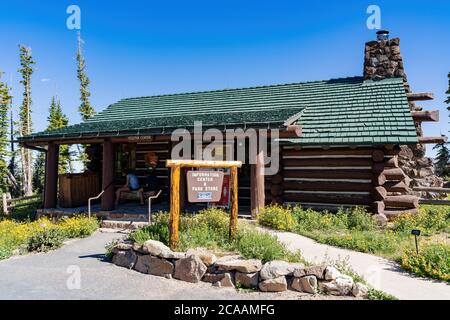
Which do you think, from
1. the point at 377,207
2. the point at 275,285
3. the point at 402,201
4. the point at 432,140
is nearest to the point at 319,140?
the point at 377,207

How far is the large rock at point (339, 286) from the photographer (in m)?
5.66

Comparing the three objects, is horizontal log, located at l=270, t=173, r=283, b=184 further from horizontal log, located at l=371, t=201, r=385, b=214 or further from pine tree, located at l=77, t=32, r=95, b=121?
pine tree, located at l=77, t=32, r=95, b=121

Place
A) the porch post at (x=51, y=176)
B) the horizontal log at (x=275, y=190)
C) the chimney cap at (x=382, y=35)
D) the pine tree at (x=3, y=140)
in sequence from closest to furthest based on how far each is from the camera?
the horizontal log at (x=275, y=190) → the porch post at (x=51, y=176) → the chimney cap at (x=382, y=35) → the pine tree at (x=3, y=140)

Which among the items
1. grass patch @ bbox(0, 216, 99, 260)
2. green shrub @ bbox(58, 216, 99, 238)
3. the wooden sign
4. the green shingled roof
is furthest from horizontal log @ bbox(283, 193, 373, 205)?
grass patch @ bbox(0, 216, 99, 260)

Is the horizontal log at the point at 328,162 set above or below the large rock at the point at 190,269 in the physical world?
above

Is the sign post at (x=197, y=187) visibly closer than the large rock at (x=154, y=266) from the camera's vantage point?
No

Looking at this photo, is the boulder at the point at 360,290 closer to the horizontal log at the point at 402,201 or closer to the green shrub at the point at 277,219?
the green shrub at the point at 277,219

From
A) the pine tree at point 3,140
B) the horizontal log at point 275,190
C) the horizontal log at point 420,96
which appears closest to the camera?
the horizontal log at point 275,190

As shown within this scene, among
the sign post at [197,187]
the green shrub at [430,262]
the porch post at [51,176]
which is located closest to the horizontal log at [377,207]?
the green shrub at [430,262]

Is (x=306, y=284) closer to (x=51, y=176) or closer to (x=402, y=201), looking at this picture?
(x=402, y=201)

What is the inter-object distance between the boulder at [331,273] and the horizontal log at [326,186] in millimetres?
5787

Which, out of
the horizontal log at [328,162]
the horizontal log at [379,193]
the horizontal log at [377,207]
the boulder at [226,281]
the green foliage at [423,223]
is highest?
the horizontal log at [328,162]

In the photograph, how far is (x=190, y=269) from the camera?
645 centimetres
